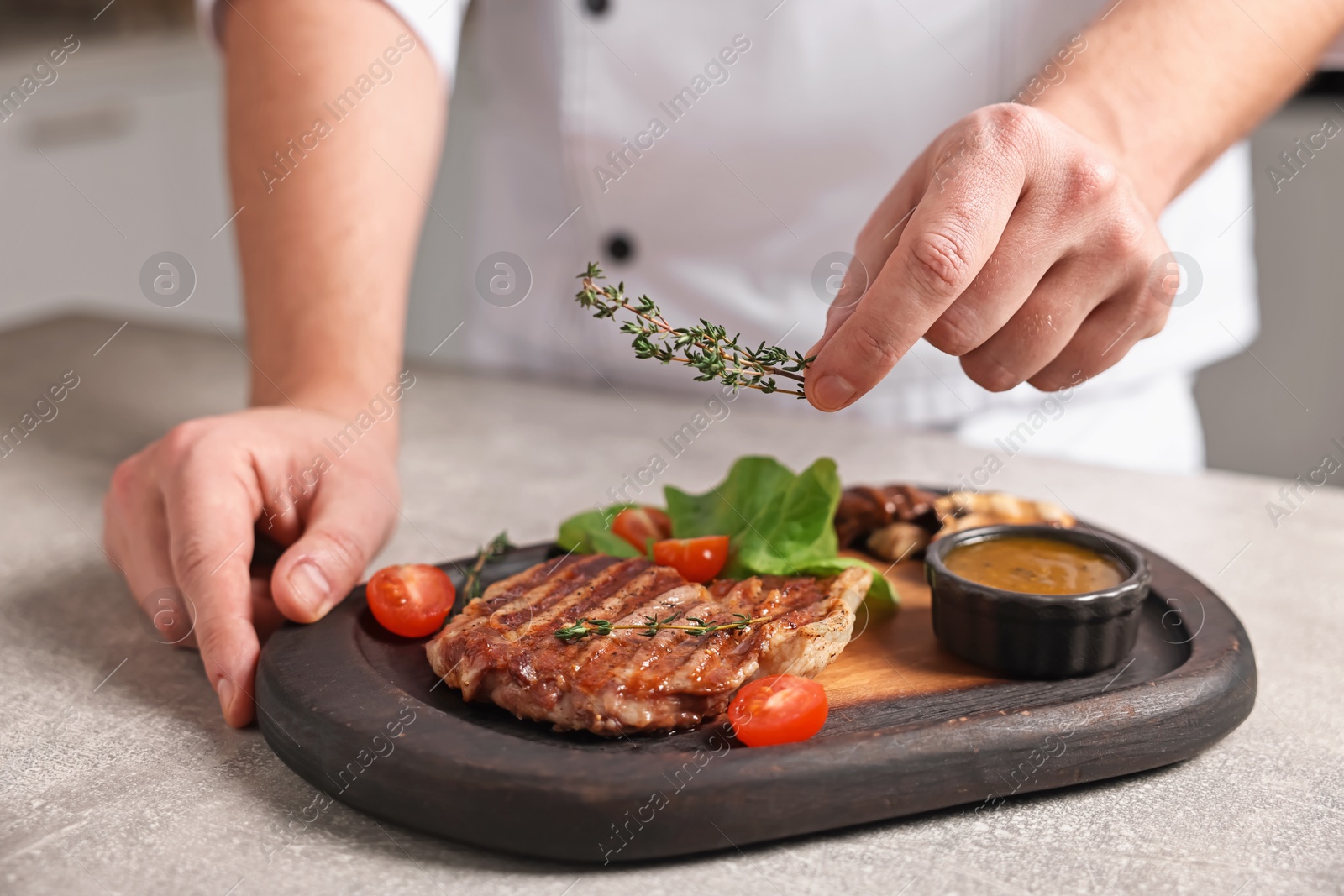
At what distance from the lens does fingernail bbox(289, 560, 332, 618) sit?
1518mm

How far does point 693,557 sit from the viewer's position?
1.68m

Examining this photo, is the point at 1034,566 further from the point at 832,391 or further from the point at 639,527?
the point at 639,527

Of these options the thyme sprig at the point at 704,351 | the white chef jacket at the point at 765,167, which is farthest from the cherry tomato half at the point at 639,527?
the white chef jacket at the point at 765,167

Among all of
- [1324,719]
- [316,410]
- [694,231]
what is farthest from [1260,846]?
[694,231]

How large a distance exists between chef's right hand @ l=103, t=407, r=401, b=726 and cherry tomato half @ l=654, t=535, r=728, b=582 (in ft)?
1.43

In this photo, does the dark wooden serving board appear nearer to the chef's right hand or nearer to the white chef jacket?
the chef's right hand

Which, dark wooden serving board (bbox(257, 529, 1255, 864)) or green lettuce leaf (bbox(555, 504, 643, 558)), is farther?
green lettuce leaf (bbox(555, 504, 643, 558))

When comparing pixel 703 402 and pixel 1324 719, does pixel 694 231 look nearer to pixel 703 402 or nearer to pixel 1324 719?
pixel 703 402

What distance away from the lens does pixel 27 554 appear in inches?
79.0

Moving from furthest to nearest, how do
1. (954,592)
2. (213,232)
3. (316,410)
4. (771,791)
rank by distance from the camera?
(213,232)
(316,410)
(954,592)
(771,791)

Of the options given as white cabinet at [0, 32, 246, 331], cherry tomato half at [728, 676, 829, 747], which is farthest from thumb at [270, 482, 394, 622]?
white cabinet at [0, 32, 246, 331]

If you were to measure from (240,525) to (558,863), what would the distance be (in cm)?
69

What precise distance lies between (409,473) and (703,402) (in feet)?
2.49

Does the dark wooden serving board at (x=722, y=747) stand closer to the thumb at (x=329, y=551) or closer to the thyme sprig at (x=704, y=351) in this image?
the thumb at (x=329, y=551)
